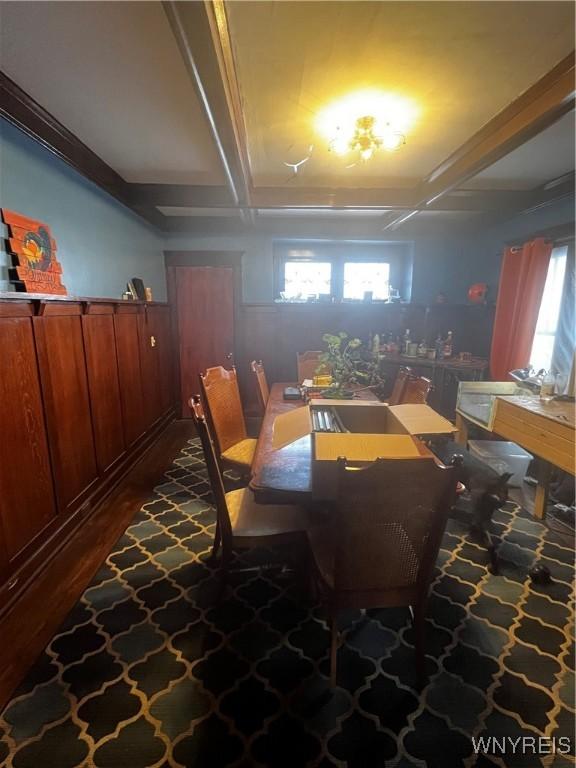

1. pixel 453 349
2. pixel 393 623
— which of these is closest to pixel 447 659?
pixel 393 623

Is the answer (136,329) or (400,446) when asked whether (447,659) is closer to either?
(400,446)

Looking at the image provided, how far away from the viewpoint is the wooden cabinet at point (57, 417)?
172 cm

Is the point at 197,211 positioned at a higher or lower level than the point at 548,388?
higher

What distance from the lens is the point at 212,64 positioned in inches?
58.0

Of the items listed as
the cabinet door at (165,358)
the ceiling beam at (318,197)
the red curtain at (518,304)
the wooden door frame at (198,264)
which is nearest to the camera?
the ceiling beam at (318,197)

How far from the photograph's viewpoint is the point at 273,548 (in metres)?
2.11

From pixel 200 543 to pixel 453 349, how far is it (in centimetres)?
410

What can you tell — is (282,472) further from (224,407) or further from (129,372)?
(129,372)

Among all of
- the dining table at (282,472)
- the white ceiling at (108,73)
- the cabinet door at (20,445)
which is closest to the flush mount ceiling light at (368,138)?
the white ceiling at (108,73)

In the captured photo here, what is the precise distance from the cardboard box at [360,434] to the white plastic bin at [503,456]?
62.9 inches

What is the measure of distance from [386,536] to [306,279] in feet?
14.2

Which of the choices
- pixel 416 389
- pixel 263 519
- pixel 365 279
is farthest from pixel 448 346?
pixel 263 519

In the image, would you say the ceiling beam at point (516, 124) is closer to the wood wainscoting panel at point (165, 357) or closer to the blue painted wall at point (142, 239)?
the blue painted wall at point (142, 239)

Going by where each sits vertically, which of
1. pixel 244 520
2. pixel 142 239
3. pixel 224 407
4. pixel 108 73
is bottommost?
pixel 244 520
